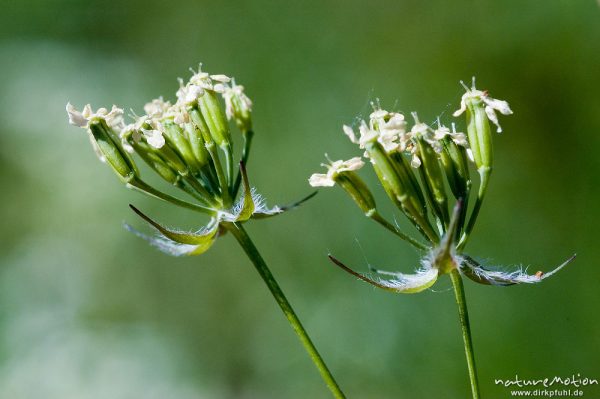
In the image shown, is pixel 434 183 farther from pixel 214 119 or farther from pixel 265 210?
pixel 214 119

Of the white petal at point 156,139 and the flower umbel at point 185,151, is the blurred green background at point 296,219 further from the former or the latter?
the white petal at point 156,139

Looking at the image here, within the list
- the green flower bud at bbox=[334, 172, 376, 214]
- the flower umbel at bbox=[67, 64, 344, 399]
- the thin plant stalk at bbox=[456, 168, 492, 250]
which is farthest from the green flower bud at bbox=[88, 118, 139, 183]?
the thin plant stalk at bbox=[456, 168, 492, 250]

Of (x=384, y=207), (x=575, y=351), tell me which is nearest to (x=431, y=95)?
(x=384, y=207)

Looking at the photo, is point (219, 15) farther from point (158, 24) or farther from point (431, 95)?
point (431, 95)

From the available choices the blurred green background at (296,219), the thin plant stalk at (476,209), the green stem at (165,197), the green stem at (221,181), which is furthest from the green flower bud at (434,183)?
the blurred green background at (296,219)

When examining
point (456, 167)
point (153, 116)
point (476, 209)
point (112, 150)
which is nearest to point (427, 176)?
point (456, 167)
